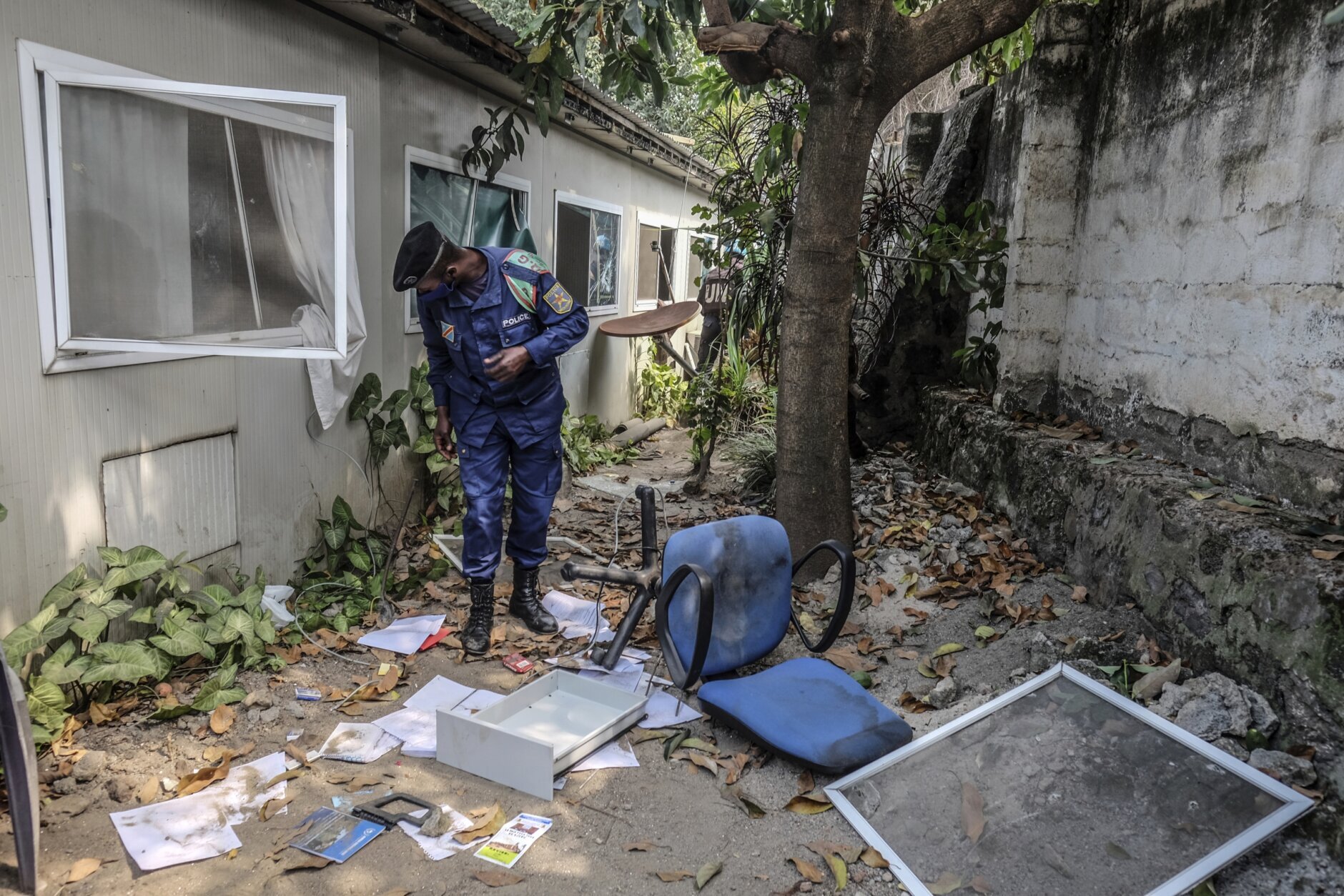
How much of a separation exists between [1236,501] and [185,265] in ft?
14.7

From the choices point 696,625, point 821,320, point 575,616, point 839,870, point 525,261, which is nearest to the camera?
point 839,870

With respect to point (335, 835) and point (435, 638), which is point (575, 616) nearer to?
point (435, 638)

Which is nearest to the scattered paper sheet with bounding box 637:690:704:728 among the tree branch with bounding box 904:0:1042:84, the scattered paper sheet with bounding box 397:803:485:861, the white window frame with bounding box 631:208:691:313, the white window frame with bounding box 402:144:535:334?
the scattered paper sheet with bounding box 397:803:485:861

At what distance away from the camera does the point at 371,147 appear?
5711mm

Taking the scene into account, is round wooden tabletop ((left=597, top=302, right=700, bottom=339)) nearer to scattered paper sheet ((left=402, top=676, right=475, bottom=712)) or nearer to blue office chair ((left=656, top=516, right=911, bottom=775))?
blue office chair ((left=656, top=516, right=911, bottom=775))

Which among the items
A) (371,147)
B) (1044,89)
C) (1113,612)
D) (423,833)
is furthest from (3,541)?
(1044,89)

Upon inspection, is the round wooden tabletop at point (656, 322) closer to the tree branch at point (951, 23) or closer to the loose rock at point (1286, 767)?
the tree branch at point (951, 23)

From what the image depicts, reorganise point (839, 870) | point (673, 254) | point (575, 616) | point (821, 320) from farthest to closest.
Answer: point (673, 254) → point (575, 616) → point (821, 320) → point (839, 870)

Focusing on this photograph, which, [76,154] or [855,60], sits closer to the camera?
[76,154]

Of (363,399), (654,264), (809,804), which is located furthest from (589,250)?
(809,804)

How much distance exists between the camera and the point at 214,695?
12.5 feet

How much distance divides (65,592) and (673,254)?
10859 millimetres

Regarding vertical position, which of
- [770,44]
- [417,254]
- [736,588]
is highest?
[770,44]

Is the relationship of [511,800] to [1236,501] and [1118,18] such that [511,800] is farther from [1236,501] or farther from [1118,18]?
[1118,18]
